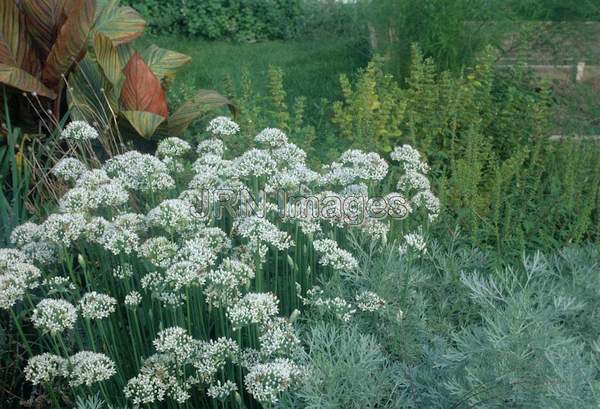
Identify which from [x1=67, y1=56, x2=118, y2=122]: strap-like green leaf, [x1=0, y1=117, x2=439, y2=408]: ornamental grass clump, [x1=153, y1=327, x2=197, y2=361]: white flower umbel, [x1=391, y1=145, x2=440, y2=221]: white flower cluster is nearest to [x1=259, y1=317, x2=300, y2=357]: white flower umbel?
[x1=0, y1=117, x2=439, y2=408]: ornamental grass clump

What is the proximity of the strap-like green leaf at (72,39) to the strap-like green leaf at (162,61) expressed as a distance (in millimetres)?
673

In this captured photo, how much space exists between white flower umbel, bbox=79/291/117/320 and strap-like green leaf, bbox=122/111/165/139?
2246 mm

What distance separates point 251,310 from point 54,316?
1.98ft

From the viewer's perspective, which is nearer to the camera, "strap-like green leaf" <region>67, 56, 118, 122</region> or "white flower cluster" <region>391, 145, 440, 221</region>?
"white flower cluster" <region>391, 145, 440, 221</region>

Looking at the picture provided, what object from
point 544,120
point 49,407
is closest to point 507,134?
point 544,120

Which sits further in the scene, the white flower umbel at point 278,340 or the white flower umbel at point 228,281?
the white flower umbel at point 228,281

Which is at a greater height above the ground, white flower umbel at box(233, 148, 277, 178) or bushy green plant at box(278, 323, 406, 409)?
white flower umbel at box(233, 148, 277, 178)

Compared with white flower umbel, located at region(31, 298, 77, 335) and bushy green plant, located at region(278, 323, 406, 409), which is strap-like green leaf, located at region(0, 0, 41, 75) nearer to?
white flower umbel, located at region(31, 298, 77, 335)

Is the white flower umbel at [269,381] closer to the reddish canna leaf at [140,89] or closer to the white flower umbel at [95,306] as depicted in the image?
the white flower umbel at [95,306]

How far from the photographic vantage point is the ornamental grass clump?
7.56 feet

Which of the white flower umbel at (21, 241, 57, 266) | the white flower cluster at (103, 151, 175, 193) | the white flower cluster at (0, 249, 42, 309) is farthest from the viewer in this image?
the white flower cluster at (103, 151, 175, 193)

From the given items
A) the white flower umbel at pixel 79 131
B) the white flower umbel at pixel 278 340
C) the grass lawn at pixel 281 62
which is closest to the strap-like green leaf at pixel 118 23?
the grass lawn at pixel 281 62

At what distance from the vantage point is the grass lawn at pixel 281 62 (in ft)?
24.9

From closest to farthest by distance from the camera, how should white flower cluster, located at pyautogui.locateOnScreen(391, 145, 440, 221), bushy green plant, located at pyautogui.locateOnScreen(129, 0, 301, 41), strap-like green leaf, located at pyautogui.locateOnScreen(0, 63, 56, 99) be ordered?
white flower cluster, located at pyautogui.locateOnScreen(391, 145, 440, 221) → strap-like green leaf, located at pyautogui.locateOnScreen(0, 63, 56, 99) → bushy green plant, located at pyautogui.locateOnScreen(129, 0, 301, 41)
